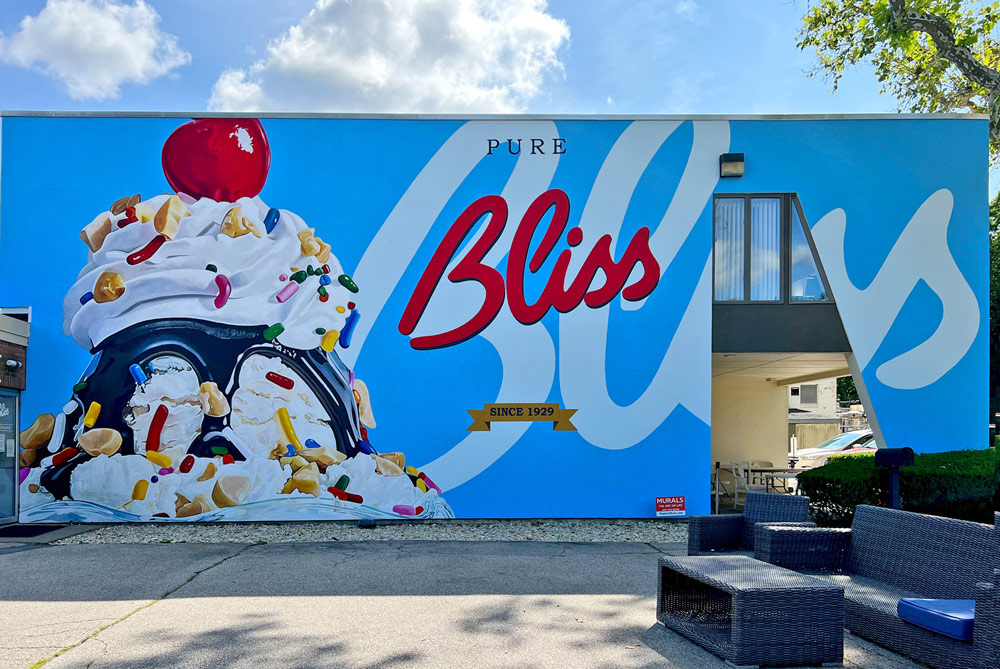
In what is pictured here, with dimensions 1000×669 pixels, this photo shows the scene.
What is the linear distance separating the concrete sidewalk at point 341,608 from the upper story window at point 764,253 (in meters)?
3.85

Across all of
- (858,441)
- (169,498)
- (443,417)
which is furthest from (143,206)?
(858,441)

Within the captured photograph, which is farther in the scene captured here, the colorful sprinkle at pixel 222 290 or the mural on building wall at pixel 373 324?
the colorful sprinkle at pixel 222 290

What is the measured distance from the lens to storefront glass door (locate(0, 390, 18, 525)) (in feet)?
29.6

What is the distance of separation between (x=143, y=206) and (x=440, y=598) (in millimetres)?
7035

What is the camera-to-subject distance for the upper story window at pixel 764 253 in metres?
9.45

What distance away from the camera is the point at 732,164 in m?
9.40

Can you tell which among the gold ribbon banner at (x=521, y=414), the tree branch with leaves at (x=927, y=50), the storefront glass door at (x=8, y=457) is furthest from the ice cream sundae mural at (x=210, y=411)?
the tree branch with leaves at (x=927, y=50)

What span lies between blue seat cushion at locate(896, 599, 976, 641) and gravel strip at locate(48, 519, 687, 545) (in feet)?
14.3

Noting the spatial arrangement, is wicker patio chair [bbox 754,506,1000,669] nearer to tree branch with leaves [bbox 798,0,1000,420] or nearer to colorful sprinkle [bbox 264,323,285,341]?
colorful sprinkle [bbox 264,323,285,341]

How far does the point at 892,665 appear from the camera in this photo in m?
4.09

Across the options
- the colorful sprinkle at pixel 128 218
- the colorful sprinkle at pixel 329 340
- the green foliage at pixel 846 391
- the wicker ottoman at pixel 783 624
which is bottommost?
the wicker ottoman at pixel 783 624

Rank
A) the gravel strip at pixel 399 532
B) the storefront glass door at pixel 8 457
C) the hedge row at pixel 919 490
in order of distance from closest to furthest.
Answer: the hedge row at pixel 919 490, the gravel strip at pixel 399 532, the storefront glass door at pixel 8 457

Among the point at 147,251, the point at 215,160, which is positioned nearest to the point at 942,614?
the point at 215,160

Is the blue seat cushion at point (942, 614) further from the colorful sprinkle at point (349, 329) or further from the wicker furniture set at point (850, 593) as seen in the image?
the colorful sprinkle at point (349, 329)
